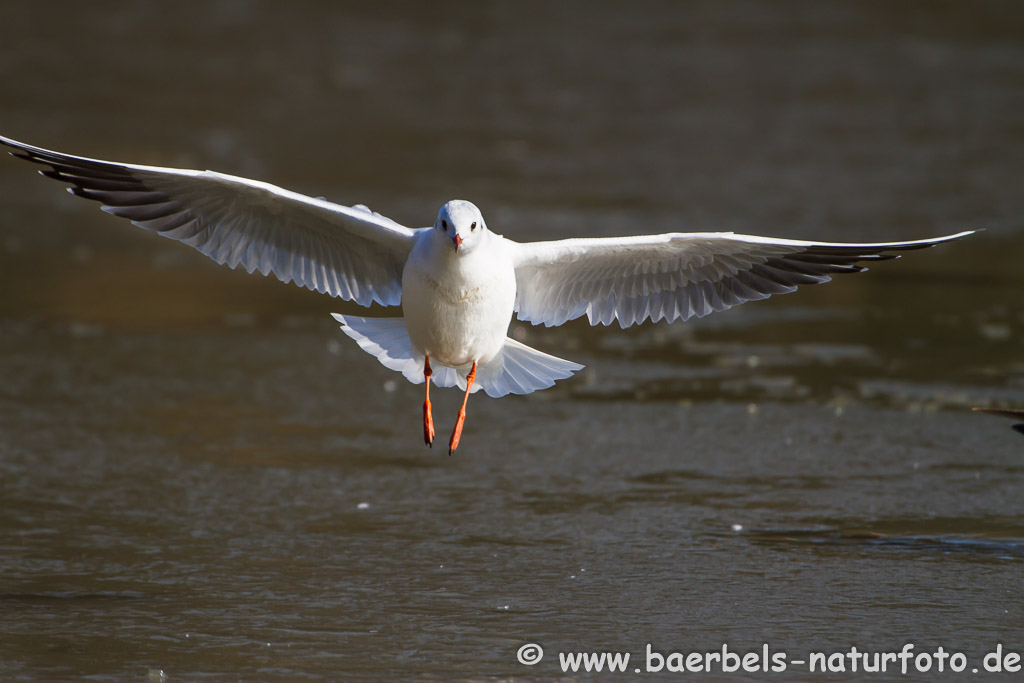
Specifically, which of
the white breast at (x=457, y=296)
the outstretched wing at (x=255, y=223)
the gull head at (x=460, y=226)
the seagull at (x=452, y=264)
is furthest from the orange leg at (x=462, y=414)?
the gull head at (x=460, y=226)

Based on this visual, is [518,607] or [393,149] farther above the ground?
[393,149]

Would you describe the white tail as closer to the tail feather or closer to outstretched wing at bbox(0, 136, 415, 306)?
the tail feather

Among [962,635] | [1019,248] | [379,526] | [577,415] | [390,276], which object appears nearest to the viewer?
[962,635]

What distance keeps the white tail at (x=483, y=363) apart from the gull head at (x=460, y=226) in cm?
86

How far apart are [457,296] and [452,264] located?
0.14 m

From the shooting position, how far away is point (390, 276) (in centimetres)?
631

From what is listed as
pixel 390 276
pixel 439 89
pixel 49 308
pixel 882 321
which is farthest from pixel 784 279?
pixel 439 89

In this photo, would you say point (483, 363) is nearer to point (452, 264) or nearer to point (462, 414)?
point (462, 414)

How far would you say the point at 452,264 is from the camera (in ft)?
17.4

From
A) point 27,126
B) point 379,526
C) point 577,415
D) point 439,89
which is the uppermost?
point 439,89

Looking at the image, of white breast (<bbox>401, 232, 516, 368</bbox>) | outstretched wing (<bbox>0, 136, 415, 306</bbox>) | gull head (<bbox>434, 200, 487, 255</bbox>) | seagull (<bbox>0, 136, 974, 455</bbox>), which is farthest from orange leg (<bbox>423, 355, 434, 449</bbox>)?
gull head (<bbox>434, 200, 487, 255</bbox>)

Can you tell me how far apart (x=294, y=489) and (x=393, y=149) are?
25.1 ft

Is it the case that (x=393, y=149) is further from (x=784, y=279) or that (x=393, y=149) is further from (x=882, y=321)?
(x=784, y=279)

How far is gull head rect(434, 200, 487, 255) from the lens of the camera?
5105 mm
